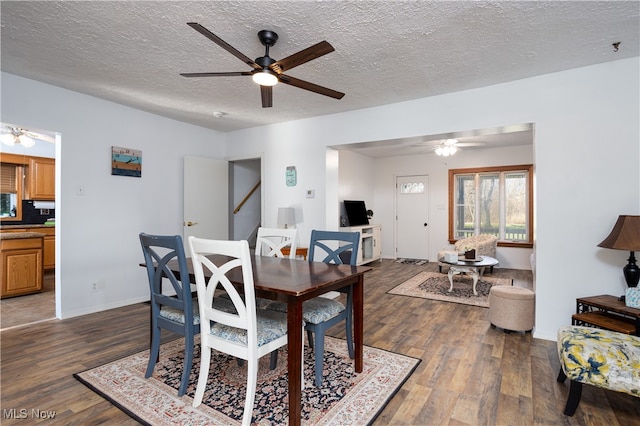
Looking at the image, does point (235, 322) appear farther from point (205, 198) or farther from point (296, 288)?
point (205, 198)

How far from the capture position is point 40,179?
570 cm

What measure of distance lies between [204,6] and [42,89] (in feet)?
8.13

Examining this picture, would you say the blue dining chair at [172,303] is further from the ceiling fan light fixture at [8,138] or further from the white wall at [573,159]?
the ceiling fan light fixture at [8,138]

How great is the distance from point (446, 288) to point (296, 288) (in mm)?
3771

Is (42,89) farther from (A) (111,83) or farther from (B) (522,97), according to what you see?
(B) (522,97)

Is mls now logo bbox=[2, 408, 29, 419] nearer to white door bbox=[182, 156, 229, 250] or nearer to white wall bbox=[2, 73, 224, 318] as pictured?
white wall bbox=[2, 73, 224, 318]

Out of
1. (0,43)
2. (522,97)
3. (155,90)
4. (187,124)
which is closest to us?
(0,43)

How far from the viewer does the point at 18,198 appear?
5641 millimetres

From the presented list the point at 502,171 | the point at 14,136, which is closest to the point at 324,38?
the point at 14,136

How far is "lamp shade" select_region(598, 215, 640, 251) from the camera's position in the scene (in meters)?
2.39

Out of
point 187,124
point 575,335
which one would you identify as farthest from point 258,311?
point 187,124

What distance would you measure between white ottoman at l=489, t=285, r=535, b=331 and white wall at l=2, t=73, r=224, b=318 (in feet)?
13.6

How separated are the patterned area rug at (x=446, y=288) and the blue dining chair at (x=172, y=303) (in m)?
3.16

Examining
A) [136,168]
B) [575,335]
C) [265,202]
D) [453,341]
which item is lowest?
[453,341]
